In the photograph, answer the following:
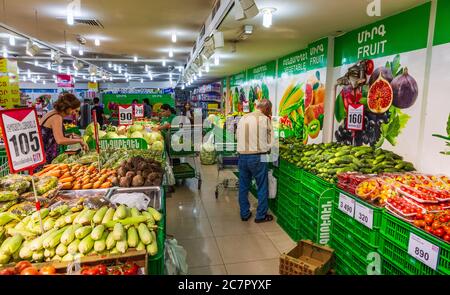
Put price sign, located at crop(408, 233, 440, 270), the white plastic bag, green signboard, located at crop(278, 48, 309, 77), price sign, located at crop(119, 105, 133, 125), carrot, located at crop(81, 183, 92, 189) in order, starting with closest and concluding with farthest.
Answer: price sign, located at crop(408, 233, 440, 270)
carrot, located at crop(81, 183, 92, 189)
the white plastic bag
green signboard, located at crop(278, 48, 309, 77)
price sign, located at crop(119, 105, 133, 125)

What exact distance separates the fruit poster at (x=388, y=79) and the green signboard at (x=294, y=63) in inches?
62.0

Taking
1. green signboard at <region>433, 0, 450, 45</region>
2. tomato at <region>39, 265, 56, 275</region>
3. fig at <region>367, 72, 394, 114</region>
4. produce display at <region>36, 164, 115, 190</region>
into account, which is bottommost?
tomato at <region>39, 265, 56, 275</region>

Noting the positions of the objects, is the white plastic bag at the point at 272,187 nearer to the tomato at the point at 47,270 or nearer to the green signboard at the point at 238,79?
the tomato at the point at 47,270

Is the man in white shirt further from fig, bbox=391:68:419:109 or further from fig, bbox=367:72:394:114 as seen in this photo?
fig, bbox=391:68:419:109

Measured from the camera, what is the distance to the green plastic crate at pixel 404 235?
A: 2117 mm

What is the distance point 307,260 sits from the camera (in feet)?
12.0

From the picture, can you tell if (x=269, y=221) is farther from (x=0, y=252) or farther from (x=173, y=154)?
(x=0, y=252)

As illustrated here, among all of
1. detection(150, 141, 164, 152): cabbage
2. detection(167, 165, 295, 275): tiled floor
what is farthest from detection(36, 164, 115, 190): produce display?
detection(150, 141, 164, 152): cabbage

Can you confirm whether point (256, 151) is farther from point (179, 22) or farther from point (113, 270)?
point (179, 22)

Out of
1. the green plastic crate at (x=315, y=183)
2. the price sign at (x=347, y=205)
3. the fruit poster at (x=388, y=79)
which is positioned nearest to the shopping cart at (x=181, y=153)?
the green plastic crate at (x=315, y=183)

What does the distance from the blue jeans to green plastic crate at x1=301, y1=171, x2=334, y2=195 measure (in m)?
0.93

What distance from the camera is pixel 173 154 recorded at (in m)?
7.62

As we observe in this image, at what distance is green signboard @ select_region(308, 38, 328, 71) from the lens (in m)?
5.93

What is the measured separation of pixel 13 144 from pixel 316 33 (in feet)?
16.3
